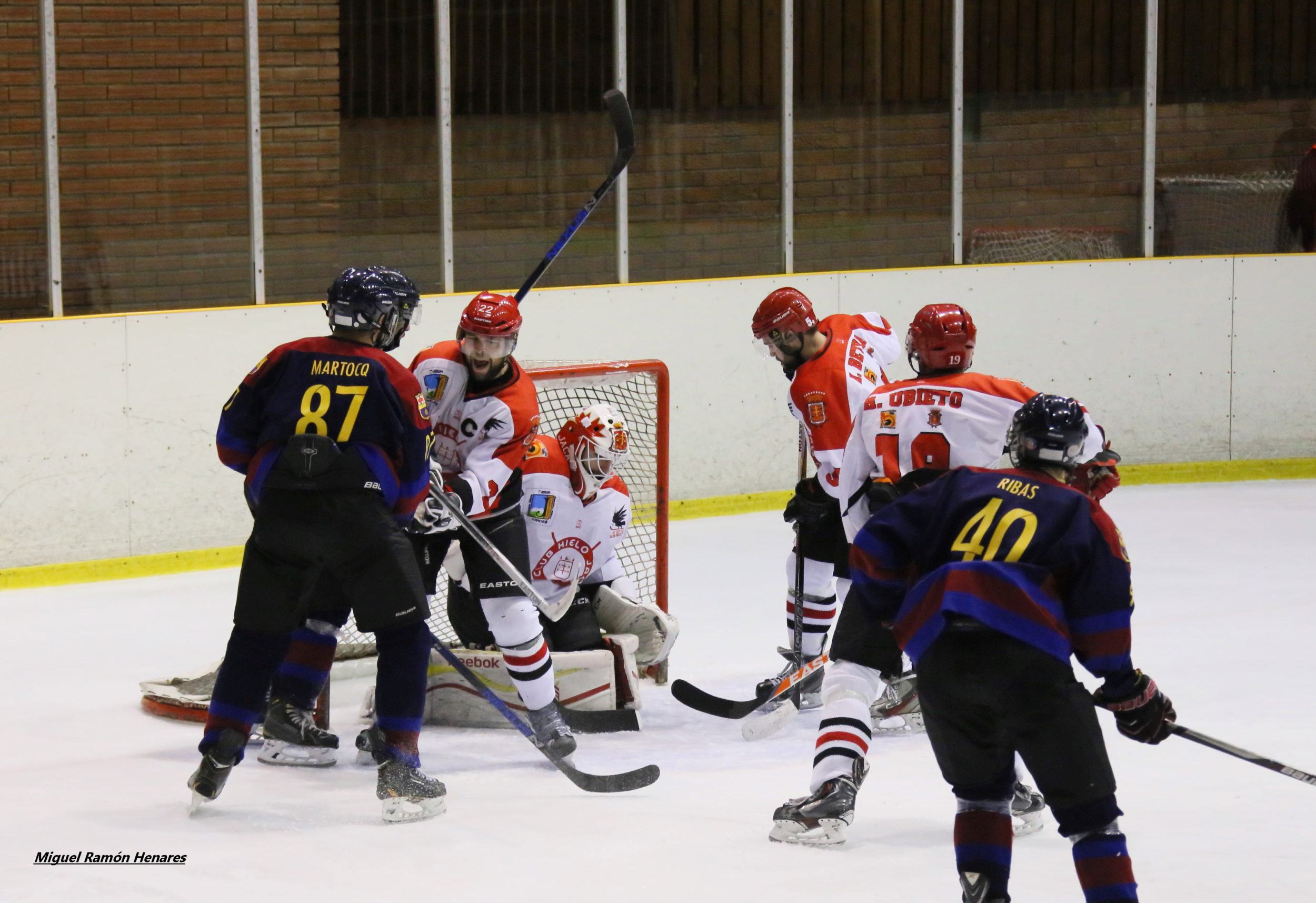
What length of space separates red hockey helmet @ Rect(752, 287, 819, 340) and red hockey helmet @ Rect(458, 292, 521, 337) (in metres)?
0.61

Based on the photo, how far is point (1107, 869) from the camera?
252 cm

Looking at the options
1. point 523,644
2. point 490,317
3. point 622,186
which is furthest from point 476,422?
point 622,186

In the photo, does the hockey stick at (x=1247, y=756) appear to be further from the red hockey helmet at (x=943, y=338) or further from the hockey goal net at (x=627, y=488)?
the hockey goal net at (x=627, y=488)

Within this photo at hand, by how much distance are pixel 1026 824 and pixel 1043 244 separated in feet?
16.3

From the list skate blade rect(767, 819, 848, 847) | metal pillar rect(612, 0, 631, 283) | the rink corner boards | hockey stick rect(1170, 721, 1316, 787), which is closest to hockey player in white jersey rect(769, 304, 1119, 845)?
skate blade rect(767, 819, 848, 847)

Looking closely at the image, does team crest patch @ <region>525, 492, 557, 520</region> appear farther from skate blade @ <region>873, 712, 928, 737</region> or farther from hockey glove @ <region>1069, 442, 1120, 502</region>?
hockey glove @ <region>1069, 442, 1120, 502</region>

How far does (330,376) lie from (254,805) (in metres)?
0.90

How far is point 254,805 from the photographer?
3.62 m

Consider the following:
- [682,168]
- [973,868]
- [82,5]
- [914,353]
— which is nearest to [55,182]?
[82,5]

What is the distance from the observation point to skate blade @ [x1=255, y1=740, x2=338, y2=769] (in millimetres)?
3924

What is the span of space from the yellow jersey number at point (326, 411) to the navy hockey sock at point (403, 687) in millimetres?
415

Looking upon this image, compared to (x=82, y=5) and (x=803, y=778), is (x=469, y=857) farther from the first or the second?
(x=82, y=5)

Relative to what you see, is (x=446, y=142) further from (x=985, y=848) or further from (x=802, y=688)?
(x=985, y=848)

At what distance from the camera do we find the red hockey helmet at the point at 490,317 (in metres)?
3.86
